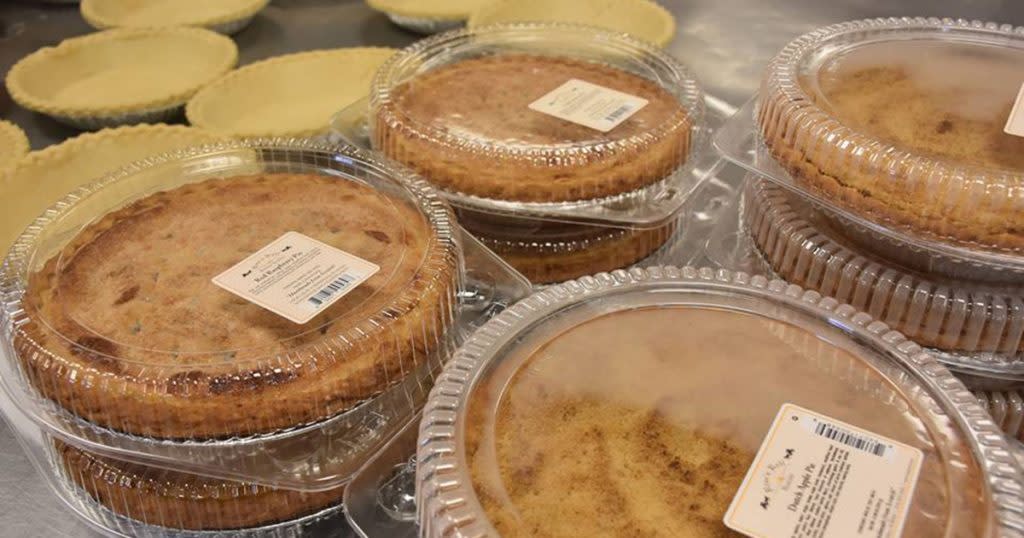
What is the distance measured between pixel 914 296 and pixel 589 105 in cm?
59

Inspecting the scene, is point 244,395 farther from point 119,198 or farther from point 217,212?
point 119,198

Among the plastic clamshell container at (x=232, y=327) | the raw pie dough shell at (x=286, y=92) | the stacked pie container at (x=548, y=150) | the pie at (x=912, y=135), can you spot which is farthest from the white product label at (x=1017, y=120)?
the raw pie dough shell at (x=286, y=92)

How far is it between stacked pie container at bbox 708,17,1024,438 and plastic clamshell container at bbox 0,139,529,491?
1.26 feet

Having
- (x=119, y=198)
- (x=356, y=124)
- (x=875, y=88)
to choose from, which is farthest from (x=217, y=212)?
(x=875, y=88)

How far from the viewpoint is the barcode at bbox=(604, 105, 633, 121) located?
4.55ft

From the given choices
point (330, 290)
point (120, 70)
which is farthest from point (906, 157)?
point (120, 70)

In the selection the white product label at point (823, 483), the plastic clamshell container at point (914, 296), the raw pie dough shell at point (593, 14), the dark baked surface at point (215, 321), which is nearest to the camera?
the white product label at point (823, 483)

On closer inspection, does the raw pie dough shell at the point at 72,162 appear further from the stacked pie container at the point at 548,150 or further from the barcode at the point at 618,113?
the barcode at the point at 618,113

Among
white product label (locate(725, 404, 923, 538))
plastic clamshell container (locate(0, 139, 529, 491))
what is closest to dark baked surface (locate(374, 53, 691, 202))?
plastic clamshell container (locate(0, 139, 529, 491))

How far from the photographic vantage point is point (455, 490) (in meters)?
0.76

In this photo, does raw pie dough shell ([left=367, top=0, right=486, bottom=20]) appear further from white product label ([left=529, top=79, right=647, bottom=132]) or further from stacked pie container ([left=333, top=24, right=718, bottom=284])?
white product label ([left=529, top=79, right=647, bottom=132])

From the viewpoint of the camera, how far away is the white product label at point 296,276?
100 cm

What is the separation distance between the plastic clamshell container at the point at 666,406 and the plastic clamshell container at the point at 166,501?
0.29 metres

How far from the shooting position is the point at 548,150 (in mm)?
1288
